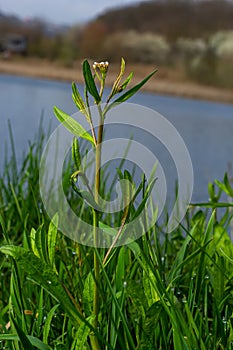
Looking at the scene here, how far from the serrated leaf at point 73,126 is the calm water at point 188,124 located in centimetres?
51

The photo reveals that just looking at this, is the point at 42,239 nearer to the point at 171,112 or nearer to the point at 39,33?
the point at 171,112

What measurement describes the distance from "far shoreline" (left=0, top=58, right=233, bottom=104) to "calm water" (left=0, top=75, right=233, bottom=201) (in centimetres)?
10

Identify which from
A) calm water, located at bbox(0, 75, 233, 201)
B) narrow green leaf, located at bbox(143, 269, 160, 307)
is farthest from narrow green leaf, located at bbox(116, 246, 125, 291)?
calm water, located at bbox(0, 75, 233, 201)

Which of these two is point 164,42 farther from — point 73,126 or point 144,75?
point 73,126

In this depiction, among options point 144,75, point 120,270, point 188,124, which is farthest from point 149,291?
point 144,75

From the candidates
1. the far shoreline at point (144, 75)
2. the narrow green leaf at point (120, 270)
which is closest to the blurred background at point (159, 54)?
the far shoreline at point (144, 75)

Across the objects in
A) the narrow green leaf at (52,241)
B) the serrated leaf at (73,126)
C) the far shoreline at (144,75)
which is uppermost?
the serrated leaf at (73,126)

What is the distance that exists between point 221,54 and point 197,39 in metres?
0.22

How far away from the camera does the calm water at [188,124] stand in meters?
1.25

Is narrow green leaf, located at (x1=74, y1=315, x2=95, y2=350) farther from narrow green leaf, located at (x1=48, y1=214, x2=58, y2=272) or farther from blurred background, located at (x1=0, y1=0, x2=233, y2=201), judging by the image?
blurred background, located at (x1=0, y1=0, x2=233, y2=201)

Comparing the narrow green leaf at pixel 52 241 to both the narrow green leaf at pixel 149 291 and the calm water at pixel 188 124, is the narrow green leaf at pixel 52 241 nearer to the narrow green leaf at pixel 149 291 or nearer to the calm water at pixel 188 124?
the narrow green leaf at pixel 149 291

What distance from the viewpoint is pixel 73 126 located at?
0.26 m

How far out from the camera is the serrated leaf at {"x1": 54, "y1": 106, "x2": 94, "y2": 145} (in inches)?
9.9

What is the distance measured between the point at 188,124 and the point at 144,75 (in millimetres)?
1182
